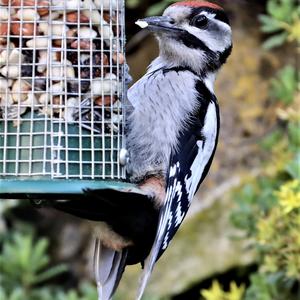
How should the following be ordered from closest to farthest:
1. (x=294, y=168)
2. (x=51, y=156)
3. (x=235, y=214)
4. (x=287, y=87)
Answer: (x=51, y=156), (x=294, y=168), (x=235, y=214), (x=287, y=87)

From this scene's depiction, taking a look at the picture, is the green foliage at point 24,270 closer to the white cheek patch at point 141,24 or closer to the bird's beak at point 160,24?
the bird's beak at point 160,24

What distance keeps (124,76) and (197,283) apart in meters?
2.42

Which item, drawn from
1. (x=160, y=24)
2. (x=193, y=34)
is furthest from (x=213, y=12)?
(x=160, y=24)

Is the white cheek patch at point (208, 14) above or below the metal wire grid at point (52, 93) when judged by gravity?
above

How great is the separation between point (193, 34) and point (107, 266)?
1088 millimetres

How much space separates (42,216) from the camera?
7176 mm

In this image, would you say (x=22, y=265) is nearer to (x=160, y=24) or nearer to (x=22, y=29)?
(x=160, y=24)

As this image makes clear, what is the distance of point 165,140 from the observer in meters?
4.18

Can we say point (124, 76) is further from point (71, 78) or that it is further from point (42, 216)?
point (42, 216)

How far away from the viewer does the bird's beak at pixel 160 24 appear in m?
4.13

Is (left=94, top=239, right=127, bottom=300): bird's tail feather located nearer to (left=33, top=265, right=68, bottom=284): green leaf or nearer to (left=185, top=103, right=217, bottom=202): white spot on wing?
(left=185, top=103, right=217, bottom=202): white spot on wing

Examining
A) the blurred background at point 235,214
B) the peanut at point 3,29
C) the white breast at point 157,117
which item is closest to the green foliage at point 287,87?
the blurred background at point 235,214

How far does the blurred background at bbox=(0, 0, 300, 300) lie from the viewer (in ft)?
16.7

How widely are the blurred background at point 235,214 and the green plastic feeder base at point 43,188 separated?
1.49 meters
